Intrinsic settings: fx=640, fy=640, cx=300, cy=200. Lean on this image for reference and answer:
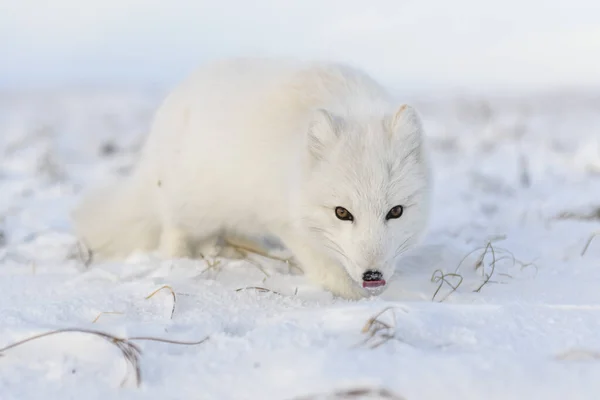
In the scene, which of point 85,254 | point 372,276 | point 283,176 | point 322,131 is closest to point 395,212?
point 372,276

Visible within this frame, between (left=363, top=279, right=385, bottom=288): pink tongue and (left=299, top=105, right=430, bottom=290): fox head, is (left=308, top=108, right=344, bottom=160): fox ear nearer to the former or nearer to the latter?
(left=299, top=105, right=430, bottom=290): fox head

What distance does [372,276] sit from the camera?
2.62 metres

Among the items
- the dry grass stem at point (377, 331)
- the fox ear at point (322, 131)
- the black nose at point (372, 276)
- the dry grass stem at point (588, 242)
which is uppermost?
the fox ear at point (322, 131)

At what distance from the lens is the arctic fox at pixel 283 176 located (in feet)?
9.20

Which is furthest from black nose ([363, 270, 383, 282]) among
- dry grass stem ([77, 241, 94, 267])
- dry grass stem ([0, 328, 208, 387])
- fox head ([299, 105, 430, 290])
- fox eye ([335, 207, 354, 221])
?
dry grass stem ([77, 241, 94, 267])

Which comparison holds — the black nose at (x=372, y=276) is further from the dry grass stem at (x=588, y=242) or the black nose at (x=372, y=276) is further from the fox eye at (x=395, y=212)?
the dry grass stem at (x=588, y=242)

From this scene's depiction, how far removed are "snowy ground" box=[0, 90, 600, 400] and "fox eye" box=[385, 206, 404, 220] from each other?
15.2 inches

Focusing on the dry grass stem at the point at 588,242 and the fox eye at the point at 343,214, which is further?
the dry grass stem at the point at 588,242

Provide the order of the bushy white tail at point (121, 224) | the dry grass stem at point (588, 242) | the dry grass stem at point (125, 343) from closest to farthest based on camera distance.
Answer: the dry grass stem at point (125, 343), the dry grass stem at point (588, 242), the bushy white tail at point (121, 224)

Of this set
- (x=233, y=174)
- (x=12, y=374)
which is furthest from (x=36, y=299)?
(x=233, y=174)

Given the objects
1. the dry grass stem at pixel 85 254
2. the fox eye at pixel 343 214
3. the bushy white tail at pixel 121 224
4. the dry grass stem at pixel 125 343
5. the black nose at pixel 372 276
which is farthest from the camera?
the bushy white tail at pixel 121 224

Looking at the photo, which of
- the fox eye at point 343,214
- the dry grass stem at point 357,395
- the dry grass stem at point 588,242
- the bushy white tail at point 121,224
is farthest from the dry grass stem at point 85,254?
the dry grass stem at point 588,242

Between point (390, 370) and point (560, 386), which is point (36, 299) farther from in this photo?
point (560, 386)

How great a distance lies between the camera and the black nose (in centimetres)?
262
